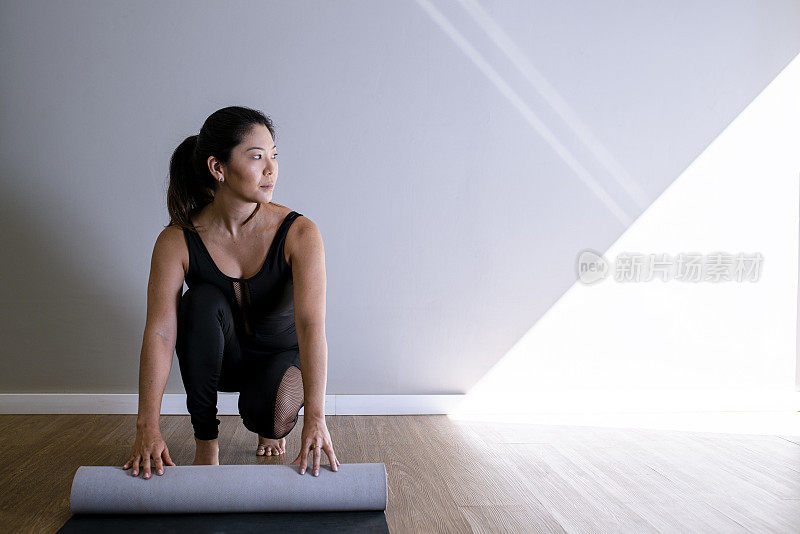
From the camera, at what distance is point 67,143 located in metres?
2.58

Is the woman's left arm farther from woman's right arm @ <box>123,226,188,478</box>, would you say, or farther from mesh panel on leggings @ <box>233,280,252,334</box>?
woman's right arm @ <box>123,226,188,478</box>

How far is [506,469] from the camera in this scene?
1960mm

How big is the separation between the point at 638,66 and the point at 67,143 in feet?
6.96

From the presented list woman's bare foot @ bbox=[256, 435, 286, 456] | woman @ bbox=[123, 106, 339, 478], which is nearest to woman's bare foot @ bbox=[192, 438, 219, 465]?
woman @ bbox=[123, 106, 339, 478]

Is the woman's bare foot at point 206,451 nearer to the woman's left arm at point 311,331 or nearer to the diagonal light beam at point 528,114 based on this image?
the woman's left arm at point 311,331

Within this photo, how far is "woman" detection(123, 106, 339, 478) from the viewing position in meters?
1.69

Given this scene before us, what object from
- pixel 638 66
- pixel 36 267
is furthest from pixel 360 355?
pixel 638 66

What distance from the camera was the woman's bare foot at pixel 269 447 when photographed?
2084 millimetres

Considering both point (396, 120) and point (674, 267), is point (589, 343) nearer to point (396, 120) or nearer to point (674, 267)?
point (674, 267)

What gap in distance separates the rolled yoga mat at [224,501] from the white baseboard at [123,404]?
113 centimetres
